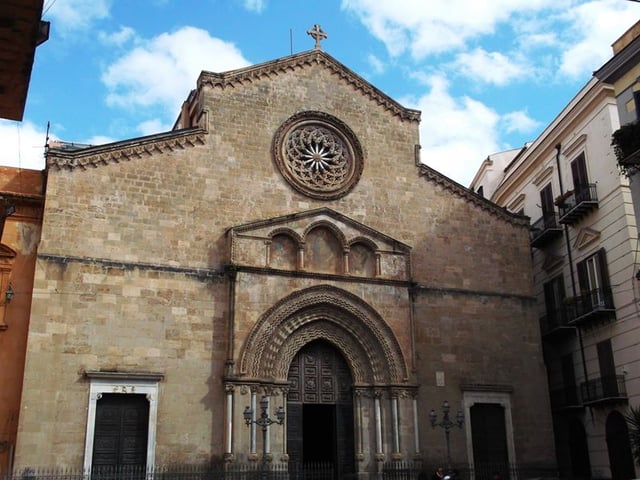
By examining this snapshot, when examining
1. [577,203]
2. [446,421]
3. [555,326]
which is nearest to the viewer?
[446,421]

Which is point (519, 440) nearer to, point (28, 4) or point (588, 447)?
point (588, 447)

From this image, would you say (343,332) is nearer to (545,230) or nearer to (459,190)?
(459,190)

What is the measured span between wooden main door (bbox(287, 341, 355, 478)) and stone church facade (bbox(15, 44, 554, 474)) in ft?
0.21

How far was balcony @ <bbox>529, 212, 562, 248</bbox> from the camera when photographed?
87.0 ft

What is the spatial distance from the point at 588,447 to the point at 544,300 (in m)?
5.60

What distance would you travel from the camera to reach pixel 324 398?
73.3 ft

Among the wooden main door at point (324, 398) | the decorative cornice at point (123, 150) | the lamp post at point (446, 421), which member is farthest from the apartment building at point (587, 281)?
the decorative cornice at point (123, 150)

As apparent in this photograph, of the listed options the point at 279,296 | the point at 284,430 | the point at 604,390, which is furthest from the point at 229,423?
the point at 604,390

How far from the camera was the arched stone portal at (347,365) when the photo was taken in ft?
70.3

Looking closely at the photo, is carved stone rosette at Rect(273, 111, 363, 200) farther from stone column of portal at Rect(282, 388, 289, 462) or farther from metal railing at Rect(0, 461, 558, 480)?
metal railing at Rect(0, 461, 558, 480)

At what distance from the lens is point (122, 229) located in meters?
20.9

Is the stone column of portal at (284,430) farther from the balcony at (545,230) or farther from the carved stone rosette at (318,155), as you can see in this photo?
the balcony at (545,230)

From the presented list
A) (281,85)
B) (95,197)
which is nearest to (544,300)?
(281,85)

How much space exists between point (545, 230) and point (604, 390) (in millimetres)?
6153
